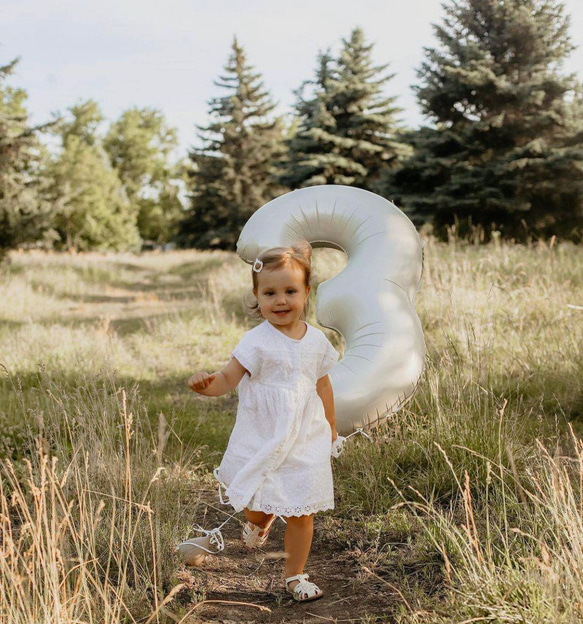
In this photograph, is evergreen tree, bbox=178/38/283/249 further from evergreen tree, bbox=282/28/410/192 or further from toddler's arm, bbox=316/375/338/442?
toddler's arm, bbox=316/375/338/442

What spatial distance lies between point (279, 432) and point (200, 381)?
14.6 inches

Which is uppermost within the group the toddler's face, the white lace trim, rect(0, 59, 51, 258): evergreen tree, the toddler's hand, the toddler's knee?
rect(0, 59, 51, 258): evergreen tree

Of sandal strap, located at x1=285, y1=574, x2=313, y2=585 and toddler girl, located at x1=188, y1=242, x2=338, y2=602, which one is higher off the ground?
toddler girl, located at x1=188, y1=242, x2=338, y2=602

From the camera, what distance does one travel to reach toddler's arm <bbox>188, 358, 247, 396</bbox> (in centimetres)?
244

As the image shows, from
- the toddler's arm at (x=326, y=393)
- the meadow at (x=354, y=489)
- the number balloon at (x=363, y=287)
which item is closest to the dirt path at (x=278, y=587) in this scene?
the meadow at (x=354, y=489)

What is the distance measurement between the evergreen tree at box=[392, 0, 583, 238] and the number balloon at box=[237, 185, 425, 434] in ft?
33.3

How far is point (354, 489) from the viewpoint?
3.44 m

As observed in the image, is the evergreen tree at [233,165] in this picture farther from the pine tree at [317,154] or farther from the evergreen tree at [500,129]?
the evergreen tree at [500,129]

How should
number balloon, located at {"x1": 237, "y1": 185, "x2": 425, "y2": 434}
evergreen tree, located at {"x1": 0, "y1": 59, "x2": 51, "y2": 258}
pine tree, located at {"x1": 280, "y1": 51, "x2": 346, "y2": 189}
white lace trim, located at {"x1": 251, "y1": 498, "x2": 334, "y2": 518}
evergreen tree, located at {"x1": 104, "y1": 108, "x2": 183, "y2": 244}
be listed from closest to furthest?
white lace trim, located at {"x1": 251, "y1": 498, "x2": 334, "y2": 518}
number balloon, located at {"x1": 237, "y1": 185, "x2": 425, "y2": 434}
evergreen tree, located at {"x1": 0, "y1": 59, "x2": 51, "y2": 258}
pine tree, located at {"x1": 280, "y1": 51, "x2": 346, "y2": 189}
evergreen tree, located at {"x1": 104, "y1": 108, "x2": 183, "y2": 244}

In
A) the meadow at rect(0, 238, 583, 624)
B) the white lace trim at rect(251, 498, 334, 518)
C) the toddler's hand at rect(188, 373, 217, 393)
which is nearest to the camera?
the meadow at rect(0, 238, 583, 624)

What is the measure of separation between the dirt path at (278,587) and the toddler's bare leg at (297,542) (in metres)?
0.07

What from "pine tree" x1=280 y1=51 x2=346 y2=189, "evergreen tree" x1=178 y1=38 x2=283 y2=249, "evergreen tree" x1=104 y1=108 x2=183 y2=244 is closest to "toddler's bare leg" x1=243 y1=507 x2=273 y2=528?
"pine tree" x1=280 y1=51 x2=346 y2=189

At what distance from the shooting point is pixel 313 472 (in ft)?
8.49

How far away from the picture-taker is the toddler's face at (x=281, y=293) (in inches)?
102
